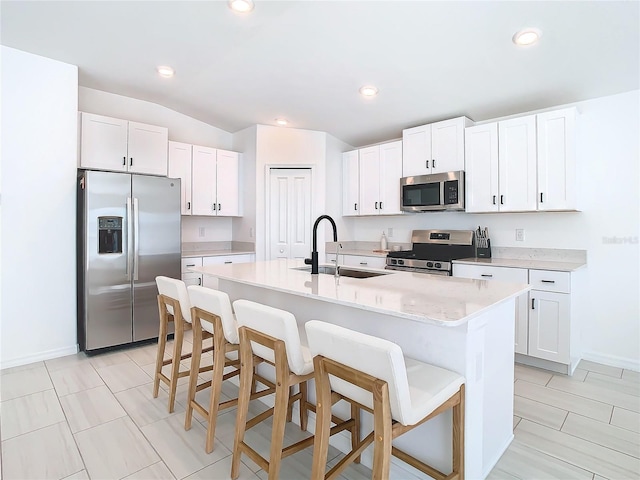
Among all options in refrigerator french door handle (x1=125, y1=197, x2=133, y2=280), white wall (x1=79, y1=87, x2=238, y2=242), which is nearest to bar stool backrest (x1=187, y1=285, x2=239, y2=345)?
refrigerator french door handle (x1=125, y1=197, x2=133, y2=280)

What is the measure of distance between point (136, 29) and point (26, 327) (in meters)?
2.79

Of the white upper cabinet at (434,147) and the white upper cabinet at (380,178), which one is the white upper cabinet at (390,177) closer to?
the white upper cabinet at (380,178)

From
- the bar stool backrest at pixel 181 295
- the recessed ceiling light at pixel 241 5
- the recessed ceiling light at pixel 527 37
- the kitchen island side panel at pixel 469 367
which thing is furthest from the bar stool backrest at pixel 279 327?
the recessed ceiling light at pixel 527 37

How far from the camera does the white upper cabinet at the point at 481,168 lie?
11.3ft

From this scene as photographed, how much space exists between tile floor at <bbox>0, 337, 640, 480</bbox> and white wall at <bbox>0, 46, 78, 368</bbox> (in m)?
0.41

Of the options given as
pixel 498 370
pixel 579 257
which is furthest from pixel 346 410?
pixel 579 257

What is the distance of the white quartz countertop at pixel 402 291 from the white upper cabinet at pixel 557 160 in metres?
1.62

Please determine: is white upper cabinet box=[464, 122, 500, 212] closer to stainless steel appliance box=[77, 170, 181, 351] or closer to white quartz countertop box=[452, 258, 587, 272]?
white quartz countertop box=[452, 258, 587, 272]

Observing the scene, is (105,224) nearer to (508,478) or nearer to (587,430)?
(508,478)

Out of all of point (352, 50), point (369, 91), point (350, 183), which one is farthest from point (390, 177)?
point (352, 50)

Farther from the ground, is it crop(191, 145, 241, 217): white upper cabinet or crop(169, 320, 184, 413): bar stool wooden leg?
crop(191, 145, 241, 217): white upper cabinet

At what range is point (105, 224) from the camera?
3.29 m

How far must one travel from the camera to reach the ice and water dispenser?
3273 millimetres

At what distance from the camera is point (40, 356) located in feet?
10.3
